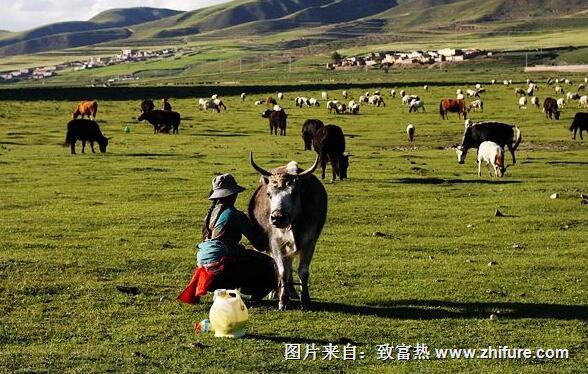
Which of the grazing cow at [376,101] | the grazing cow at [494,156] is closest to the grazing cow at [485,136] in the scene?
the grazing cow at [494,156]

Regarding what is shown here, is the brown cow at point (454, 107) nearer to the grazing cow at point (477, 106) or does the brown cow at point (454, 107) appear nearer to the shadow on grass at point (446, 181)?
the grazing cow at point (477, 106)

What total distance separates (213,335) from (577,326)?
4801 millimetres

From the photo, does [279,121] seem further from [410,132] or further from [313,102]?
[313,102]

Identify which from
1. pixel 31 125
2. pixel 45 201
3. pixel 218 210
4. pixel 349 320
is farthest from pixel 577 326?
pixel 31 125

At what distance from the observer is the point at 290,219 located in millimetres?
11336

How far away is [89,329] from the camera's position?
35.8 feet

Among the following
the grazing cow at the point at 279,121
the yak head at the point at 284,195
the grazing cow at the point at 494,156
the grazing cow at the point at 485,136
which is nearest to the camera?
the yak head at the point at 284,195

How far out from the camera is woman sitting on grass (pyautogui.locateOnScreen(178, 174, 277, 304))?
11.8 metres

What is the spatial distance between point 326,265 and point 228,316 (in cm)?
505

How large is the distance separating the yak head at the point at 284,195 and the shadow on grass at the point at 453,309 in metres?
1.57

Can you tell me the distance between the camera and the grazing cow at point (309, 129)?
116 ft

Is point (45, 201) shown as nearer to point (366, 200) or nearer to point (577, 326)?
point (366, 200)

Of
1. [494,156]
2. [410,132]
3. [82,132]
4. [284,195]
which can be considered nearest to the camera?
[284,195]

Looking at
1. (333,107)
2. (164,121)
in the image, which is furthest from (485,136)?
(333,107)
